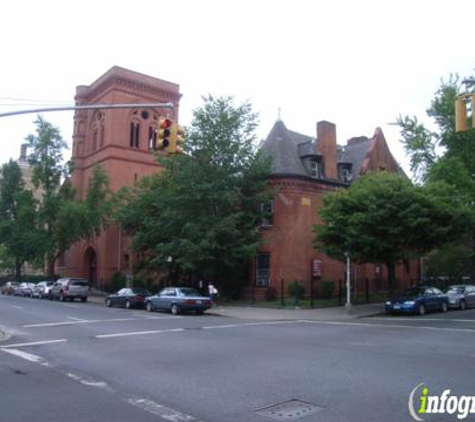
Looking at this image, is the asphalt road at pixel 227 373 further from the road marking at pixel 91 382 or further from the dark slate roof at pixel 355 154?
the dark slate roof at pixel 355 154

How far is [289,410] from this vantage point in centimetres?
716

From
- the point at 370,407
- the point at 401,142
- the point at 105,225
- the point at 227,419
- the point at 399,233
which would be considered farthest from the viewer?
the point at 105,225

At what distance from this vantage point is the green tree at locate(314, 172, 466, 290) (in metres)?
24.9

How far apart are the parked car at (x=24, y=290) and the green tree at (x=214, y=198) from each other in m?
17.6

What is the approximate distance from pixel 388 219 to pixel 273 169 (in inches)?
490

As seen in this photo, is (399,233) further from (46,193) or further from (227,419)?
(46,193)

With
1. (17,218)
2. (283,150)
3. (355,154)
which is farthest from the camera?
(17,218)

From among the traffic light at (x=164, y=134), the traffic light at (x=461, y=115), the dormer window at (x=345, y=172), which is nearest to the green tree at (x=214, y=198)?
the dormer window at (x=345, y=172)

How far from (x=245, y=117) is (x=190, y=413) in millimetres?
29259

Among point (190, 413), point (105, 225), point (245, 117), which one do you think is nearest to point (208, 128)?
point (245, 117)

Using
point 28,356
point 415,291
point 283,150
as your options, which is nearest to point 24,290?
point 283,150

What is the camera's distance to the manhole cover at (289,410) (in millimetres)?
6863

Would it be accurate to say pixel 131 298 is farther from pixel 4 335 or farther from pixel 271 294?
pixel 4 335

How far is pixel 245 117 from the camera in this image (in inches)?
1369
